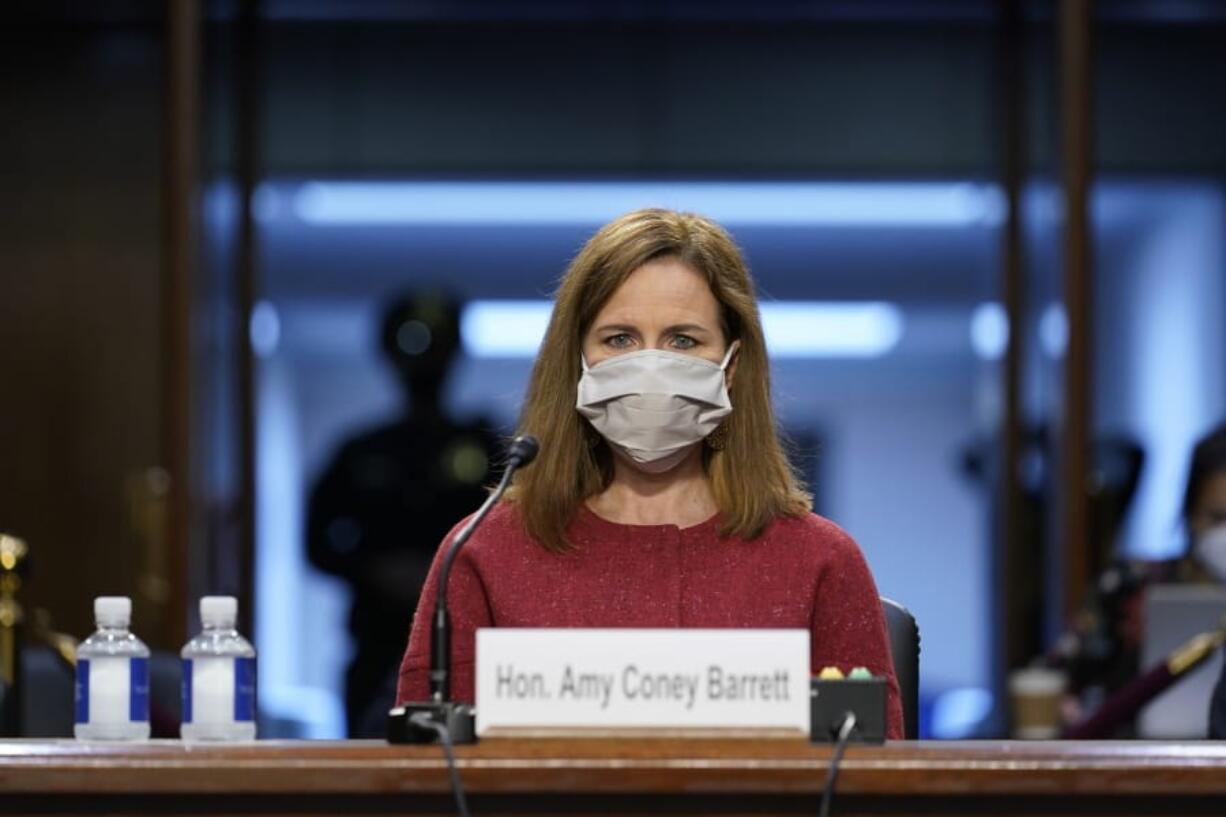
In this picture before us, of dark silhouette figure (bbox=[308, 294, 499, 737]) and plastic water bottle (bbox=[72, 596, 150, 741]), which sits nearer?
plastic water bottle (bbox=[72, 596, 150, 741])

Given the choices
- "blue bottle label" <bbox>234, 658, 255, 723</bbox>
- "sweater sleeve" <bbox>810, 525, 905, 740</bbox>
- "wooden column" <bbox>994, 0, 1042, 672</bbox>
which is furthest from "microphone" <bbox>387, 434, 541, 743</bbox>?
"wooden column" <bbox>994, 0, 1042, 672</bbox>

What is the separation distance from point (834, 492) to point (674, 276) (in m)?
3.61

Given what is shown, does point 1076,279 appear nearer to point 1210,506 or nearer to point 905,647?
point 1210,506

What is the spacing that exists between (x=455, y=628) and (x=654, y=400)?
344mm

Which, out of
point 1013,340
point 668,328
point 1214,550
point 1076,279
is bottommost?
point 1214,550

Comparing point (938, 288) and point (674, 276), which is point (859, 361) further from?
point (674, 276)

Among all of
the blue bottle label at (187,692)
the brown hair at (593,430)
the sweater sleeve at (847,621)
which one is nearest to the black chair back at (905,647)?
the sweater sleeve at (847,621)

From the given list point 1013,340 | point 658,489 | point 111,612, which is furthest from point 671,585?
point 1013,340

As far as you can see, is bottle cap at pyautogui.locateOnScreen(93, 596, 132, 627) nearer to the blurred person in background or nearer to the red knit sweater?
the red knit sweater

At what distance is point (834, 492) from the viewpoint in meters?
6.05

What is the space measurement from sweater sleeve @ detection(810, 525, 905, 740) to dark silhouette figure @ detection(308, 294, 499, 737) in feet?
11.1

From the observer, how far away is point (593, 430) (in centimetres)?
258

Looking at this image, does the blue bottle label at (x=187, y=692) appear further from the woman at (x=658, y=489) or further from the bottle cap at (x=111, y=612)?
the woman at (x=658, y=489)

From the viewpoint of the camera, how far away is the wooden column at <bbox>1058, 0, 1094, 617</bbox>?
5.70m
